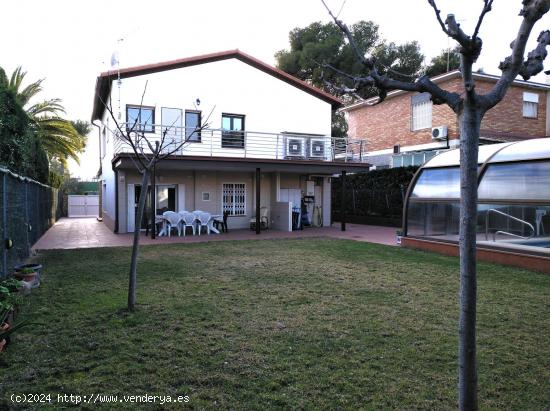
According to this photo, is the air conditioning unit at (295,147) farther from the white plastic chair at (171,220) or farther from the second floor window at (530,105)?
the second floor window at (530,105)

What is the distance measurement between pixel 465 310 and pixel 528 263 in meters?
7.86

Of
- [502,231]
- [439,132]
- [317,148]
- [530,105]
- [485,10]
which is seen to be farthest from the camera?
[530,105]

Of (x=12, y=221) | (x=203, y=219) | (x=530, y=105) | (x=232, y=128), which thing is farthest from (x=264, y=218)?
(x=530, y=105)

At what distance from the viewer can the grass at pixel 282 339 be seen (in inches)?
137

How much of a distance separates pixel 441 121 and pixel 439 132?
115 centimetres

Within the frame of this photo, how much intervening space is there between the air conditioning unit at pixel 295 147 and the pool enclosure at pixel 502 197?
7962mm

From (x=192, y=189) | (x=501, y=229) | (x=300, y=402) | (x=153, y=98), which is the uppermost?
(x=153, y=98)

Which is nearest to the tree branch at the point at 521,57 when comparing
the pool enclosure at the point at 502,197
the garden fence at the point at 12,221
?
the garden fence at the point at 12,221

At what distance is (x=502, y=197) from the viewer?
9992 millimetres

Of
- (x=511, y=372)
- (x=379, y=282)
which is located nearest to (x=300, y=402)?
(x=511, y=372)

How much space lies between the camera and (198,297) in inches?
258

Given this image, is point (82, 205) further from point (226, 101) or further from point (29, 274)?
point (29, 274)

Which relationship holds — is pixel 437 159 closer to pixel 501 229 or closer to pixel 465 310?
pixel 501 229

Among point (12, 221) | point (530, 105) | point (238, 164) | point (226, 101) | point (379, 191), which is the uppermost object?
point (530, 105)
